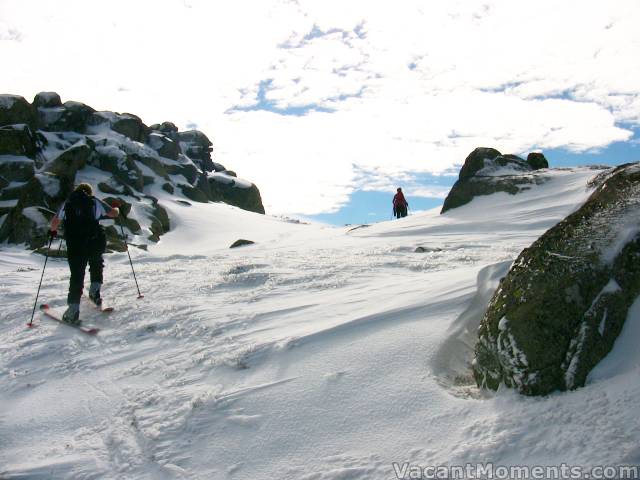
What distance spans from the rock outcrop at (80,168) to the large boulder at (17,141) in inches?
2.1

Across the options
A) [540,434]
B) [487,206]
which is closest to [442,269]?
→ [540,434]

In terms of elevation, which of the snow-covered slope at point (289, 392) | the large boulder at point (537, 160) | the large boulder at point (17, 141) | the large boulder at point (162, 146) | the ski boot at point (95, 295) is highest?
the large boulder at point (162, 146)

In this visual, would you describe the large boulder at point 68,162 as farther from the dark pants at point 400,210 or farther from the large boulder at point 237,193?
the large boulder at point 237,193

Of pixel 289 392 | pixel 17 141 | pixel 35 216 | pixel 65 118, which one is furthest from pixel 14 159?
pixel 289 392

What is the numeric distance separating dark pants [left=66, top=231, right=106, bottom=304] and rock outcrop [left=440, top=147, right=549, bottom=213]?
13.9 m

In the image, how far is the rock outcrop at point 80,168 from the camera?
24.9 meters

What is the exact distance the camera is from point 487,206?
1725cm

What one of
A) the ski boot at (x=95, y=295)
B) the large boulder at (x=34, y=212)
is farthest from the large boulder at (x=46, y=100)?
the ski boot at (x=95, y=295)

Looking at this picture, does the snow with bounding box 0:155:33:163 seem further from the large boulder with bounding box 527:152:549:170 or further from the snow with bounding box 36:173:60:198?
the large boulder with bounding box 527:152:549:170

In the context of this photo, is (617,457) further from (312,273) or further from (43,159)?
(43,159)

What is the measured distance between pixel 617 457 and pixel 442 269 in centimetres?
553

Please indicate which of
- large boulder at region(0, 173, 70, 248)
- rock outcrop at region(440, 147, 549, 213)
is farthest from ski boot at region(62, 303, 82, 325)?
large boulder at region(0, 173, 70, 248)

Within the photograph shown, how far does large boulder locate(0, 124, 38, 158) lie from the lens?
29.5 metres

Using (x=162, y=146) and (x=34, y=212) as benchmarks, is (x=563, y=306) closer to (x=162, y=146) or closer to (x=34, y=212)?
(x=34, y=212)
